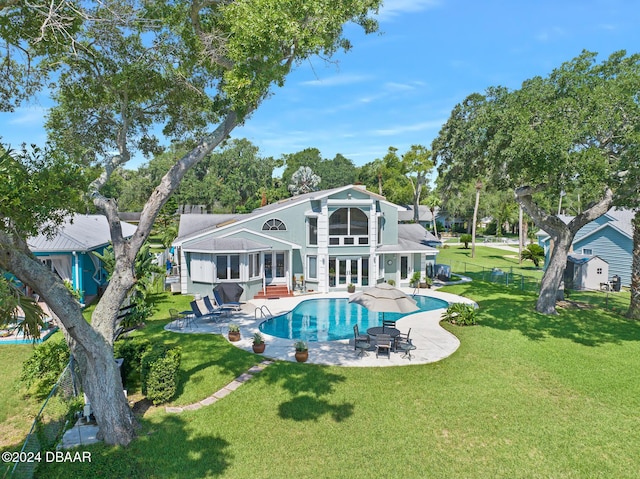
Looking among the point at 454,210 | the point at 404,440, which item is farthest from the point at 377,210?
the point at 454,210

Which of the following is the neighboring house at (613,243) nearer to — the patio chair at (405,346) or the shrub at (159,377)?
the patio chair at (405,346)

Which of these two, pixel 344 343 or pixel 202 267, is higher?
pixel 202 267

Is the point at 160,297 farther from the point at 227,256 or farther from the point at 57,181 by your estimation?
the point at 57,181

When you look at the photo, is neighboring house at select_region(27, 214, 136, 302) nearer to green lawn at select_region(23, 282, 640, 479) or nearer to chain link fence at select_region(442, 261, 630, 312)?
green lawn at select_region(23, 282, 640, 479)

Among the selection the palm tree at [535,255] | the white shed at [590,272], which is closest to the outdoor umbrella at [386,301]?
the white shed at [590,272]

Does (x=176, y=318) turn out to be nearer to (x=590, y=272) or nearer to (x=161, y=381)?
(x=161, y=381)

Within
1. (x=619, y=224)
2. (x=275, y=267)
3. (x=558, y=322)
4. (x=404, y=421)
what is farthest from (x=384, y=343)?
(x=619, y=224)

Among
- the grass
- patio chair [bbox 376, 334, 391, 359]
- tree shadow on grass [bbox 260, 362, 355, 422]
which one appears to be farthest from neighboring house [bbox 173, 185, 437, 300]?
tree shadow on grass [bbox 260, 362, 355, 422]
